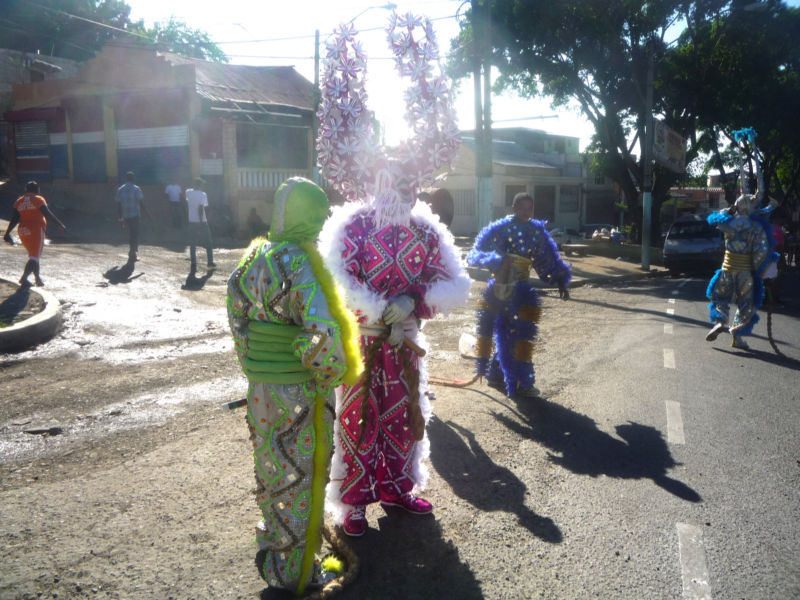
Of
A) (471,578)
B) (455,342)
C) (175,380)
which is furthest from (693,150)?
(471,578)

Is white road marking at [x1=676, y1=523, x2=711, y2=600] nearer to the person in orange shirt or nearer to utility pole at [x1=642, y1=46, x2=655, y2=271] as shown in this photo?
the person in orange shirt

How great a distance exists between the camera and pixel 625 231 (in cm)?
3234

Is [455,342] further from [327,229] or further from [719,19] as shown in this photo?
[719,19]

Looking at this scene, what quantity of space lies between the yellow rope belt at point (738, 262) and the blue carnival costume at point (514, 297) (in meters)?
3.64

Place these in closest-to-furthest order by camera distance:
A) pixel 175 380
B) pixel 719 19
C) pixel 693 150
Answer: pixel 175 380 → pixel 719 19 → pixel 693 150

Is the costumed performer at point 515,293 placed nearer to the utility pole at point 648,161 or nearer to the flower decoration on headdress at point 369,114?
the flower decoration on headdress at point 369,114

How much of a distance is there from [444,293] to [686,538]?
1.87 meters

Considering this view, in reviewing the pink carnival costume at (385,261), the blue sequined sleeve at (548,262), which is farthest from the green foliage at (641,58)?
the pink carnival costume at (385,261)

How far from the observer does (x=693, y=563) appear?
3400mm

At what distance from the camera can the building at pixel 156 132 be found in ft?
72.2

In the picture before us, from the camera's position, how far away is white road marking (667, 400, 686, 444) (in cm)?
532

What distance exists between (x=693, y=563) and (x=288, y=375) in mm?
2256

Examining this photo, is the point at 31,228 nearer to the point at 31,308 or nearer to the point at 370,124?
the point at 31,308

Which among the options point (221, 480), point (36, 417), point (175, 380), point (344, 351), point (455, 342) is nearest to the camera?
point (344, 351)
